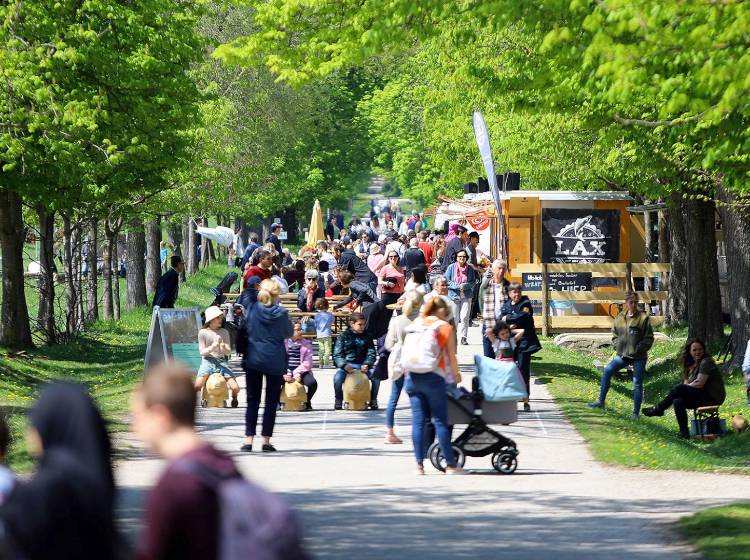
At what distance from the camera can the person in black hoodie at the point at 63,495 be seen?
203 inches

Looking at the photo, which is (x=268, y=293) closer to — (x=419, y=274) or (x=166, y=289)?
(x=419, y=274)

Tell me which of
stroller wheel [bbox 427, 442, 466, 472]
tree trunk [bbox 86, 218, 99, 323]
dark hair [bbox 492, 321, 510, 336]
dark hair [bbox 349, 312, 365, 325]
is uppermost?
tree trunk [bbox 86, 218, 99, 323]

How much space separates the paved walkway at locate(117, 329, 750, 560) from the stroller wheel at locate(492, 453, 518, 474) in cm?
8

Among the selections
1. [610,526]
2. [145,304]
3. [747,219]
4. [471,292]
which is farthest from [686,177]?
[145,304]

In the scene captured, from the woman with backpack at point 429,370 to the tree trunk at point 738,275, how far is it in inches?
448

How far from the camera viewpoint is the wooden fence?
3238cm

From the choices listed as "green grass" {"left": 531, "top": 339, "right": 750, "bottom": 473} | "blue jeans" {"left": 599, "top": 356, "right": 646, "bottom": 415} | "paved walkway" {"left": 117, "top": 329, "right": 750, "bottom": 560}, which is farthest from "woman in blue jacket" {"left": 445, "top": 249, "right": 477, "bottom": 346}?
"paved walkway" {"left": 117, "top": 329, "right": 750, "bottom": 560}

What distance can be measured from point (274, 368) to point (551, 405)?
246 inches

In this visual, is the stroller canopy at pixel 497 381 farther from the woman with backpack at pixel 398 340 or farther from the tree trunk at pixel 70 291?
the tree trunk at pixel 70 291

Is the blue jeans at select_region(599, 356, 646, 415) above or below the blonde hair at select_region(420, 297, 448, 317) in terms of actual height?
below

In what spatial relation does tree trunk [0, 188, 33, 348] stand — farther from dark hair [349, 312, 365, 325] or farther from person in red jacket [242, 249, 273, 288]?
dark hair [349, 312, 365, 325]

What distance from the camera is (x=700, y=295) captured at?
27.9 meters

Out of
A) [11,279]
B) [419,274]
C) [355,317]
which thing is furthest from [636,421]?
[11,279]

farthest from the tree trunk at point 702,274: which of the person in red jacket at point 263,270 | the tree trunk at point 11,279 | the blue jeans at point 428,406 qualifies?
the blue jeans at point 428,406
